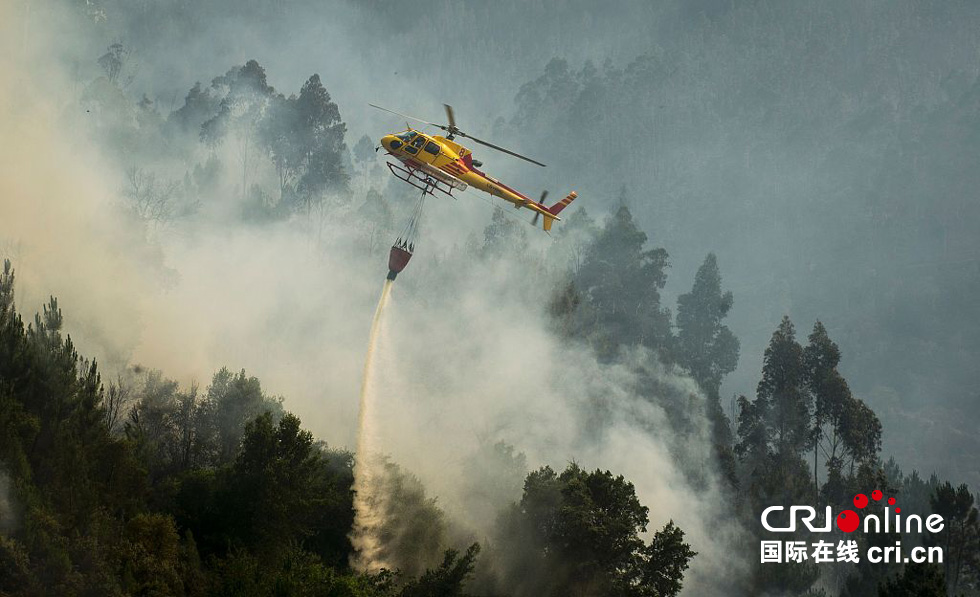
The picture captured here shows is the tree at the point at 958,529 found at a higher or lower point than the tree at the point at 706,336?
lower

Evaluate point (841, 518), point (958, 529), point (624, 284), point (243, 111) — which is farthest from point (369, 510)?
point (243, 111)

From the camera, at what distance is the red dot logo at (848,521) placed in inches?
2746

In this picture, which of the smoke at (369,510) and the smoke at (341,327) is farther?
the smoke at (341,327)

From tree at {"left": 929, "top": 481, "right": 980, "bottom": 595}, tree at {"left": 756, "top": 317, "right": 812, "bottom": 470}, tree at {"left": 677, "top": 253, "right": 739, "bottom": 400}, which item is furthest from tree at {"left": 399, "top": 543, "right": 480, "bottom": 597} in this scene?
tree at {"left": 677, "top": 253, "right": 739, "bottom": 400}

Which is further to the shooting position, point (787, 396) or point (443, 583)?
point (787, 396)

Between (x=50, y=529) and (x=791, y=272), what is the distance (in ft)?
572

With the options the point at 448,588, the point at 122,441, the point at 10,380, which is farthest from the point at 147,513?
the point at 448,588

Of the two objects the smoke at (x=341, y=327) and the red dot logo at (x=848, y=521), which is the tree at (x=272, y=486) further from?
the red dot logo at (x=848, y=521)

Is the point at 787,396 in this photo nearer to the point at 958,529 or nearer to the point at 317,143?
the point at 958,529

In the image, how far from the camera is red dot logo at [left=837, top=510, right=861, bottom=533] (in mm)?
69750

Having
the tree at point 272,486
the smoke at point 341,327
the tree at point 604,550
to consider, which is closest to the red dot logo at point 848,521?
the smoke at point 341,327

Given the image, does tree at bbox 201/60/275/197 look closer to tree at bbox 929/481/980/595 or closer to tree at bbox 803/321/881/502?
tree at bbox 803/321/881/502

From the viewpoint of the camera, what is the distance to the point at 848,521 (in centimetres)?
7031

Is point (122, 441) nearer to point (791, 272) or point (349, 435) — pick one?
point (349, 435)
